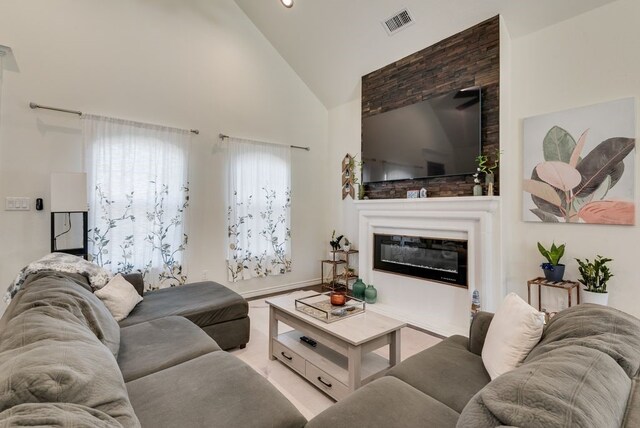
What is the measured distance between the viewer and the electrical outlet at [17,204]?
2867 millimetres

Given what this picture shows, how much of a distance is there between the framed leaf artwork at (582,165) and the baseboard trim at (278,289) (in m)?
3.16

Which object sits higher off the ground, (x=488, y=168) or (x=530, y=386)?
(x=488, y=168)

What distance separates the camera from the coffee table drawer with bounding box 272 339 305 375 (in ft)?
7.54

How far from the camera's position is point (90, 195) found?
10.4 ft

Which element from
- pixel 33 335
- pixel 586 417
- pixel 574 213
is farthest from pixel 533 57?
pixel 33 335

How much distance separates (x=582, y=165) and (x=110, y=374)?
3.54 metres

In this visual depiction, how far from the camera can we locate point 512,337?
1.43 meters

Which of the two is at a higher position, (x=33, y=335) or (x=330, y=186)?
(x=330, y=186)

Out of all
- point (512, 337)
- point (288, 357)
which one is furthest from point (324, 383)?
point (512, 337)

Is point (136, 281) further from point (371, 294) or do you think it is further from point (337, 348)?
point (371, 294)

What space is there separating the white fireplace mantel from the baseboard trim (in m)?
1.15

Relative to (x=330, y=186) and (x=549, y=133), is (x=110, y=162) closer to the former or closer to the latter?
(x=330, y=186)

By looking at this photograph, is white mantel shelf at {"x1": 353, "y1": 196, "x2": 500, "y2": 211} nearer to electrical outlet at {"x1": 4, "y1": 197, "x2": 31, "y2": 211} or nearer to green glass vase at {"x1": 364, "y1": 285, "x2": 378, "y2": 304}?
green glass vase at {"x1": 364, "y1": 285, "x2": 378, "y2": 304}

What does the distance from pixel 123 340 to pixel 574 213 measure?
3.70 m
